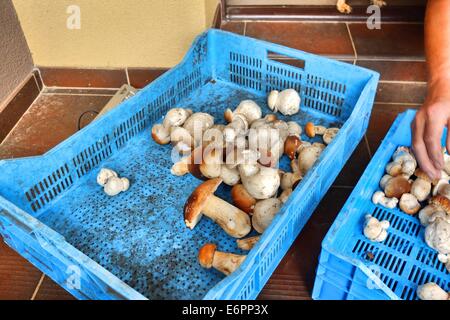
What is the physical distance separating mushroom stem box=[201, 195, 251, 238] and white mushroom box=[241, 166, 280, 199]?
5cm

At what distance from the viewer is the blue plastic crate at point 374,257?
675 millimetres

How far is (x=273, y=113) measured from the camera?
1.12m

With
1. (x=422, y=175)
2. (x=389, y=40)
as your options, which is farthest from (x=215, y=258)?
(x=389, y=40)

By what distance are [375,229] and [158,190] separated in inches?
18.3

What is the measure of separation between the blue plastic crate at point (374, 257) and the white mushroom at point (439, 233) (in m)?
0.03

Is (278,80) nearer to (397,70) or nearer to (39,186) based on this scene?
(397,70)

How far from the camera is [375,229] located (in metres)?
0.78

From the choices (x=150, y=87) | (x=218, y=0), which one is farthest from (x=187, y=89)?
(x=218, y=0)

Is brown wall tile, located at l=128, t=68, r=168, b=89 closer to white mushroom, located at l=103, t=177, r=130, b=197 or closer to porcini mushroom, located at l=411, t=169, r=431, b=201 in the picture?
white mushroom, located at l=103, t=177, r=130, b=197

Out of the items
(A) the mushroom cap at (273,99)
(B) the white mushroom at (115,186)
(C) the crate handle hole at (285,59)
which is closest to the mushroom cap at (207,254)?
(B) the white mushroom at (115,186)

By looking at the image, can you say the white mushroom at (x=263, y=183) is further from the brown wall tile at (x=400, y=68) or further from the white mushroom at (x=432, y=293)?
the brown wall tile at (x=400, y=68)

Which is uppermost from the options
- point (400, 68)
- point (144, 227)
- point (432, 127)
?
point (432, 127)

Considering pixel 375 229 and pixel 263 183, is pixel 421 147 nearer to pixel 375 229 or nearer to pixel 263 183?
pixel 375 229

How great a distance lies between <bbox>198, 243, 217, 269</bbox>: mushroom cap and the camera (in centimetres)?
76
